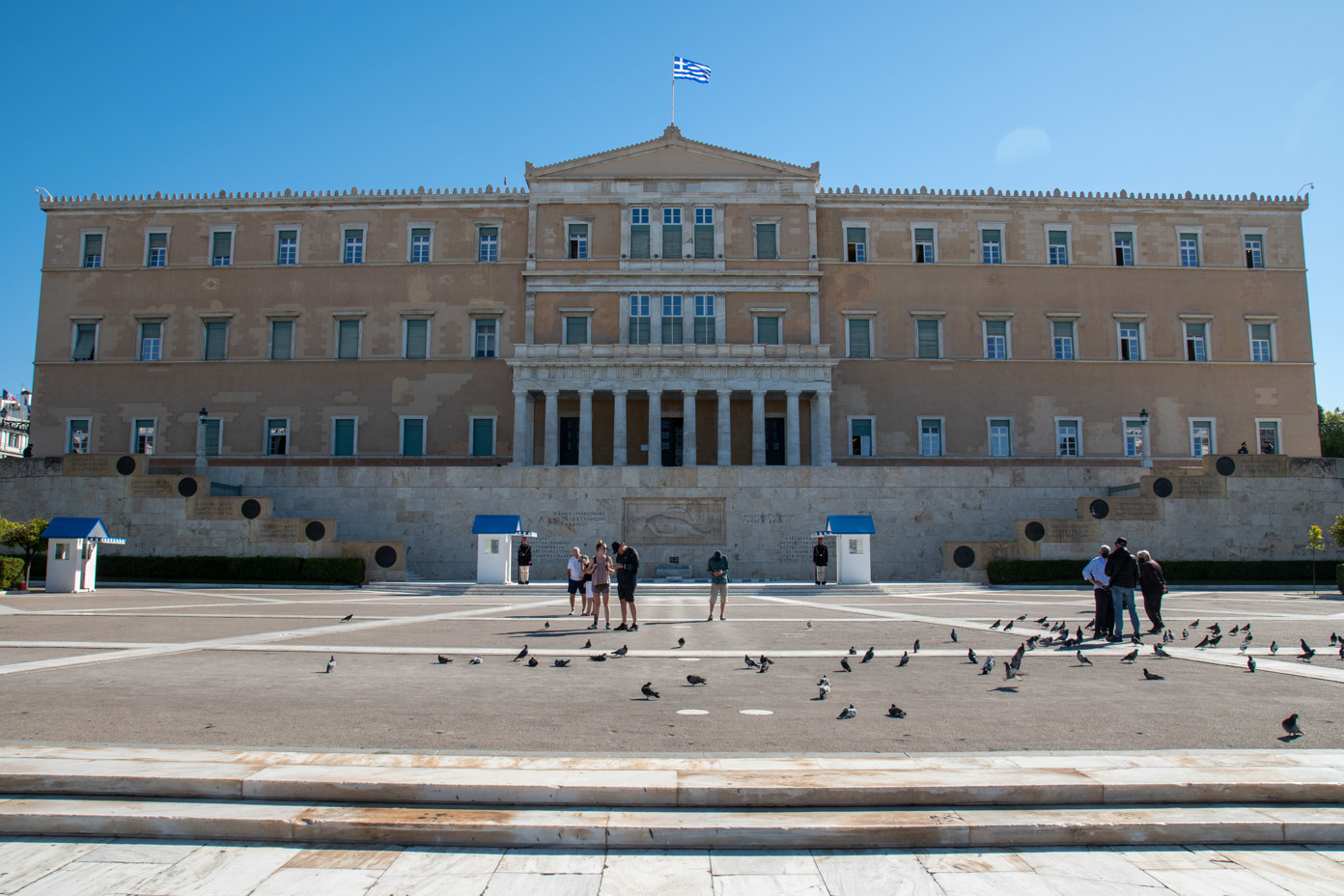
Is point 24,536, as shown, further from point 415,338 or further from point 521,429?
point 415,338

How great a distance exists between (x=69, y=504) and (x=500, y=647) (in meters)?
28.8

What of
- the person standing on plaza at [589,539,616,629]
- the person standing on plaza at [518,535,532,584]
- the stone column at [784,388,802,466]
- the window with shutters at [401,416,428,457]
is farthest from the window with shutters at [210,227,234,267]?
the person standing on plaza at [589,539,616,629]

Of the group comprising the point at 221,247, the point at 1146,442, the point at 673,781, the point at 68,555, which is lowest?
the point at 673,781

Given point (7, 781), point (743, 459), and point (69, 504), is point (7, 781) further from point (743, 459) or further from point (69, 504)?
point (743, 459)

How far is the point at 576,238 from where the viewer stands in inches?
1833

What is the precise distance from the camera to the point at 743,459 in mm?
44625

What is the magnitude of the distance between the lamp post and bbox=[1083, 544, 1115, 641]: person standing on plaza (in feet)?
103

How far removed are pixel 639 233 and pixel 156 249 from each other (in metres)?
26.3

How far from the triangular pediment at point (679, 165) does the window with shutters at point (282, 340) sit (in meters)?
16.4

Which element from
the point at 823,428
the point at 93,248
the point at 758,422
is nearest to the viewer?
the point at 823,428

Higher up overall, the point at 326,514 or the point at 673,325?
the point at 673,325

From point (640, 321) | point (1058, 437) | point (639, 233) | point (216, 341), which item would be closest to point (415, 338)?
point (216, 341)

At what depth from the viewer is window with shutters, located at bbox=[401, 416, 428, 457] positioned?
45.4m

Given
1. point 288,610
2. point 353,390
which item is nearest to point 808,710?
point 288,610
